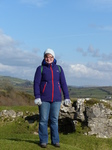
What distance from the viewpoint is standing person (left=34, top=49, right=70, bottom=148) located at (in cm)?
1098

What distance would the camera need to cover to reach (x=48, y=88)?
36.0 ft

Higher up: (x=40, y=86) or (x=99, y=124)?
(x=40, y=86)

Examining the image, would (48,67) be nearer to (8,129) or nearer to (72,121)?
(72,121)

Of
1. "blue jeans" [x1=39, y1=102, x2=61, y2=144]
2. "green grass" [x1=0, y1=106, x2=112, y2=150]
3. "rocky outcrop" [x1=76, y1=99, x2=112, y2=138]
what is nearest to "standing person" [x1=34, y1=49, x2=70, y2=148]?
"blue jeans" [x1=39, y1=102, x2=61, y2=144]

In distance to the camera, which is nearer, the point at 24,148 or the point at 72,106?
the point at 24,148

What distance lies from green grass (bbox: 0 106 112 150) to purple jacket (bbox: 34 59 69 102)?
230 cm

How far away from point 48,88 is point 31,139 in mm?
4957

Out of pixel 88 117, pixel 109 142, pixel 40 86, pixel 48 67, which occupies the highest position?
pixel 48 67

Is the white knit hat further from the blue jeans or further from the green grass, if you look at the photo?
the green grass

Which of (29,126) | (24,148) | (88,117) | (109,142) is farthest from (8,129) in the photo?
(24,148)

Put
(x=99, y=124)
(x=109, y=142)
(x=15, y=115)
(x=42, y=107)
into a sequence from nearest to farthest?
(x=42, y=107), (x=109, y=142), (x=99, y=124), (x=15, y=115)

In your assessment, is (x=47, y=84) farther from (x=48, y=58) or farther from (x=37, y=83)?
(x=48, y=58)

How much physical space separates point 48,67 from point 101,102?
11097 millimetres

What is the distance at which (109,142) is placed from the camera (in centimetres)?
1814
